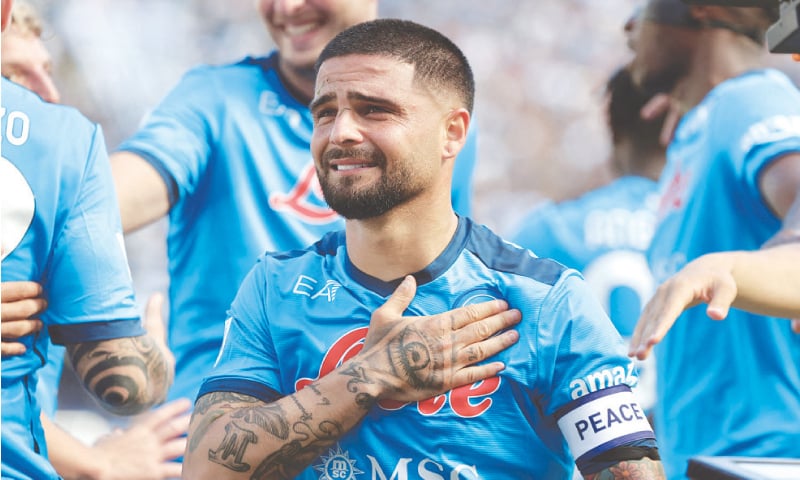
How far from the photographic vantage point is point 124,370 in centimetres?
209

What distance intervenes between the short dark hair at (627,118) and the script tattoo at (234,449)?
3.30m

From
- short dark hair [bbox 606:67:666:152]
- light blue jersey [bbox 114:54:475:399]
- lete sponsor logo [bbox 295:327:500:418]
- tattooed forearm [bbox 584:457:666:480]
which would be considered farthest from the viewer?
short dark hair [bbox 606:67:666:152]

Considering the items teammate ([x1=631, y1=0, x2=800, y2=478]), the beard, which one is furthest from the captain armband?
teammate ([x1=631, y1=0, x2=800, y2=478])

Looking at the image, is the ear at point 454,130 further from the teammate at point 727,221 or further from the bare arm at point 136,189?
the bare arm at point 136,189

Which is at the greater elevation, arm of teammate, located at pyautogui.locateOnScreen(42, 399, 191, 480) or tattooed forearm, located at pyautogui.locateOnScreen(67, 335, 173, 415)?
tattooed forearm, located at pyautogui.locateOnScreen(67, 335, 173, 415)

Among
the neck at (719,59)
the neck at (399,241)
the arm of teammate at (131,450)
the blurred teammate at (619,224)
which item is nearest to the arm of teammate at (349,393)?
the neck at (399,241)

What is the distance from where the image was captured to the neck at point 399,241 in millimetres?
1816

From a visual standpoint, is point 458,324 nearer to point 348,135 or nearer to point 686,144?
point 348,135

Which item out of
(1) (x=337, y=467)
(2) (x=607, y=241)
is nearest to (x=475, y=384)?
(1) (x=337, y=467)

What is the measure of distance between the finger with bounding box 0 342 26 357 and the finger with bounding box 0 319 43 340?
0.01m

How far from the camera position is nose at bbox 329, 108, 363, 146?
175 centimetres

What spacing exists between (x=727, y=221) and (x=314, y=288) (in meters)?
1.48

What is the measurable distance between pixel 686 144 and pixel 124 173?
5.89 ft

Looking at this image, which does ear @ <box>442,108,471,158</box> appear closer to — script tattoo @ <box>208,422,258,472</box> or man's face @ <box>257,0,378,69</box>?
script tattoo @ <box>208,422,258,472</box>
